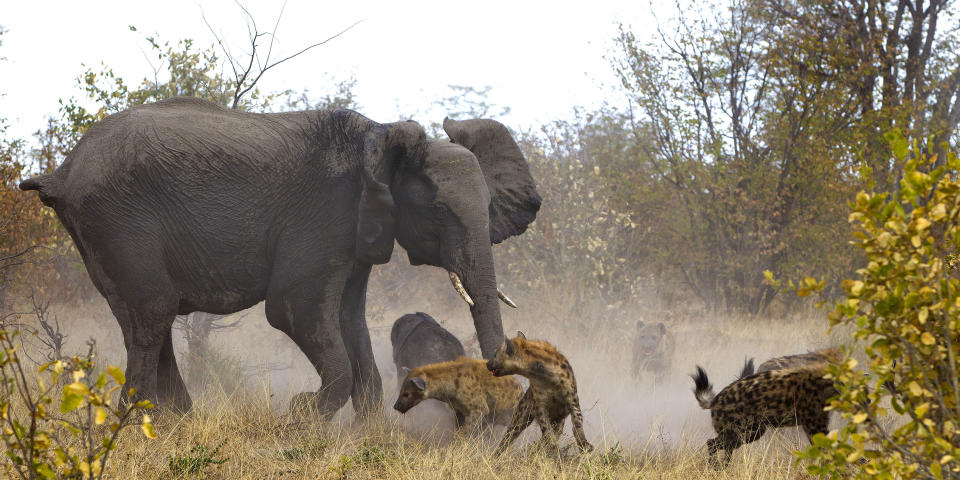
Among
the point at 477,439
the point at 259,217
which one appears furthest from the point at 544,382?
the point at 259,217

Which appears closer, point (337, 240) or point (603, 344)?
point (337, 240)

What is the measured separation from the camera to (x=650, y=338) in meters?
11.1

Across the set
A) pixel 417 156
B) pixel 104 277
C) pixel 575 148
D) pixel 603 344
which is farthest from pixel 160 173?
pixel 575 148

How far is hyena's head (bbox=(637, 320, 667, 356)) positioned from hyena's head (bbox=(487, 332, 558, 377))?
5.31 meters

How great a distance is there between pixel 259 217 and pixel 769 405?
3.97 meters

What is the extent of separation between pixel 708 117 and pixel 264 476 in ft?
43.2

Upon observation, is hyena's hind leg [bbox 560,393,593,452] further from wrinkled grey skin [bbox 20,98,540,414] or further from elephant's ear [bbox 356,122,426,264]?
elephant's ear [bbox 356,122,426,264]

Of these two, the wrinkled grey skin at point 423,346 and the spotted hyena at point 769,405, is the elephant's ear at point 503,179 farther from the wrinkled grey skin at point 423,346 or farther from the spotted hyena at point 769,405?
the spotted hyena at point 769,405

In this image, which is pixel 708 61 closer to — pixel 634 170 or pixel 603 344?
pixel 634 170

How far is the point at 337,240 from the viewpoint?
7086 millimetres

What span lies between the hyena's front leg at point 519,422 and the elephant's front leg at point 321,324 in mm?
1490

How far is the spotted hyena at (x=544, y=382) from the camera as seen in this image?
19.5 ft

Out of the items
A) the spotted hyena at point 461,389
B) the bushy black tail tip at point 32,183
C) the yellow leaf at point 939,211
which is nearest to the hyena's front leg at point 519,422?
the spotted hyena at point 461,389

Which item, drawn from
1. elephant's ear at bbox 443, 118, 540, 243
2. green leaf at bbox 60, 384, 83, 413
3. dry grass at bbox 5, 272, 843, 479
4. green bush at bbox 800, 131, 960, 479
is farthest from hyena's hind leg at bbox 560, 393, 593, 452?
green leaf at bbox 60, 384, 83, 413
